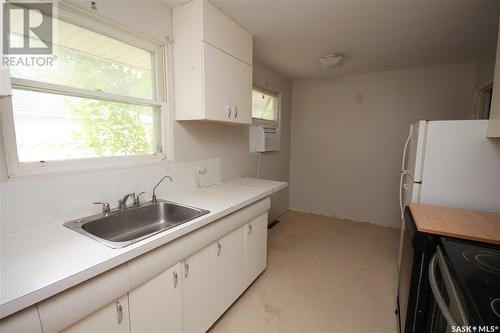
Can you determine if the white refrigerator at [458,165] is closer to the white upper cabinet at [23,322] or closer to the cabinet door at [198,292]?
the cabinet door at [198,292]

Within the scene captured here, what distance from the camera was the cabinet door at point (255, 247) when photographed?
6.16 ft

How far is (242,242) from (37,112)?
1539 mm

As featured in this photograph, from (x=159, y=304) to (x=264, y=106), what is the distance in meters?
2.79

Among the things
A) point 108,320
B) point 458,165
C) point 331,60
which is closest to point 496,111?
point 458,165

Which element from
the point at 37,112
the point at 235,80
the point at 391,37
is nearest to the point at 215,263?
the point at 37,112

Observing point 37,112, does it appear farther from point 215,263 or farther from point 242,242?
point 242,242

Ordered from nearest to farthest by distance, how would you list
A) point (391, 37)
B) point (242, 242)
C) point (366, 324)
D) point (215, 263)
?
1. point (215, 263)
2. point (366, 324)
3. point (242, 242)
4. point (391, 37)

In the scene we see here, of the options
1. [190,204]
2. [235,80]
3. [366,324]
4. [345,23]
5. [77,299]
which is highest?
[345,23]

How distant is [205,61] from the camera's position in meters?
1.66

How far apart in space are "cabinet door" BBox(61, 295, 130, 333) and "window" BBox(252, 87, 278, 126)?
2.50 meters

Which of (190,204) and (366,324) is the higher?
(190,204)

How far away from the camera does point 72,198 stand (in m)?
1.27

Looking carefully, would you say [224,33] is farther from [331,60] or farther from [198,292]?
[198,292]

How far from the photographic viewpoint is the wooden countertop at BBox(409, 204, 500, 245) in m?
1.15
